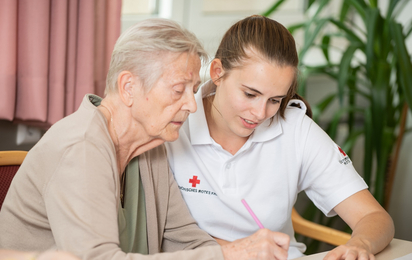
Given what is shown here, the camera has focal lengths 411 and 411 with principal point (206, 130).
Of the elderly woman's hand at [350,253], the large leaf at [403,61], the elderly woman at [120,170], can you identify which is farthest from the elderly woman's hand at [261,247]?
the large leaf at [403,61]

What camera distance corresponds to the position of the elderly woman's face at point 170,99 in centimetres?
98

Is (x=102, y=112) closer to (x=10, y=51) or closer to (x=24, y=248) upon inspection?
(x=24, y=248)

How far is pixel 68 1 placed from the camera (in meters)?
1.42

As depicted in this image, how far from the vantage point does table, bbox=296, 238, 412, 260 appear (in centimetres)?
101

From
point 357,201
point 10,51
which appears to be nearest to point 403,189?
point 357,201

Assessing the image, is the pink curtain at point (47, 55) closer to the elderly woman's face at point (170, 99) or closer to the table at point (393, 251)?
the elderly woman's face at point (170, 99)

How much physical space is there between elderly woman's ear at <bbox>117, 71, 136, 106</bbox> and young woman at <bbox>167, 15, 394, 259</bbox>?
1.11 ft

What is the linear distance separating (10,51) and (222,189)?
0.78 m

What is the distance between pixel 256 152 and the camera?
4.33 ft

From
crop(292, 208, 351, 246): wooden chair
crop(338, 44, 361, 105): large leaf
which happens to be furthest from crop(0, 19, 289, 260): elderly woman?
crop(338, 44, 361, 105): large leaf

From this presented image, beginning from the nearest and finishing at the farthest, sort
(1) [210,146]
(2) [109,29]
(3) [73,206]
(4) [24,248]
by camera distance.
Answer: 1. (3) [73,206]
2. (4) [24,248]
3. (1) [210,146]
4. (2) [109,29]

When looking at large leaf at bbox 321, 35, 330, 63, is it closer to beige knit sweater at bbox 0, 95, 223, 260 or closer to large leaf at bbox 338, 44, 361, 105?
large leaf at bbox 338, 44, 361, 105

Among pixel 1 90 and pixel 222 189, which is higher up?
pixel 1 90

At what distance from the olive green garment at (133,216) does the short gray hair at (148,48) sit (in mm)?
257
